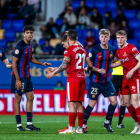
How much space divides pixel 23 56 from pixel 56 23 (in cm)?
1104

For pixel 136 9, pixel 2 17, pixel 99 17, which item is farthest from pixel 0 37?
pixel 136 9

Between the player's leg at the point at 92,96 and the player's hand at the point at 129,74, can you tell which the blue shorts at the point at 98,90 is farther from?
the player's hand at the point at 129,74

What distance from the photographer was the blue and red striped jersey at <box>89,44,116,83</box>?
28.9ft

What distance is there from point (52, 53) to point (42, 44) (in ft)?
4.37

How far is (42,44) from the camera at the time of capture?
19016mm

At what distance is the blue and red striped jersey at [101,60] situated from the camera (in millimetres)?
8820

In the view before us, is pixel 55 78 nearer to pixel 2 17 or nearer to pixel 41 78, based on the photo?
pixel 41 78

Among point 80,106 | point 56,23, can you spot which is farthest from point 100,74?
point 56,23

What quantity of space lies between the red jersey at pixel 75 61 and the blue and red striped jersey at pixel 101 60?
1.17 feet

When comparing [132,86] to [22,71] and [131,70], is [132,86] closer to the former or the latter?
[131,70]

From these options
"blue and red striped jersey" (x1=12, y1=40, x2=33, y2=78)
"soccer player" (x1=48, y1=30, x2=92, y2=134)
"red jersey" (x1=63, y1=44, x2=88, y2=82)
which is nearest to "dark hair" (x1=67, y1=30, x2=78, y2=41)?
"soccer player" (x1=48, y1=30, x2=92, y2=134)

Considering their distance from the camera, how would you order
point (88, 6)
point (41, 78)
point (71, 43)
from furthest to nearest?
point (88, 6)
point (41, 78)
point (71, 43)

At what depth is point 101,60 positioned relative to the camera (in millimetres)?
8836

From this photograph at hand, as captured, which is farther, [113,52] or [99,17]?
[99,17]
